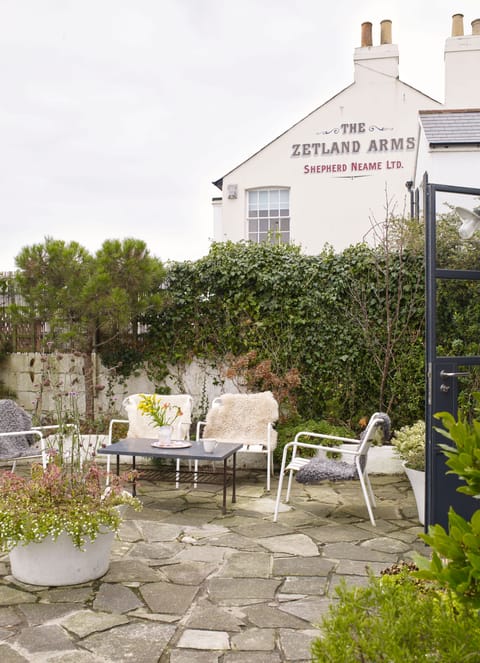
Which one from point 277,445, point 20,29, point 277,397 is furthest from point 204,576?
point 20,29

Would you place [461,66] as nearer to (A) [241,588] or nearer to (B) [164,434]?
(B) [164,434]

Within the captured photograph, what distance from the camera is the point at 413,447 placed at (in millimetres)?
5492

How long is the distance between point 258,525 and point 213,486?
145 cm

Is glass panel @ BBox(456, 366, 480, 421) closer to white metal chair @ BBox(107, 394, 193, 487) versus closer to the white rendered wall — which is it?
white metal chair @ BBox(107, 394, 193, 487)

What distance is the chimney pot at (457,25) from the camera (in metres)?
13.1

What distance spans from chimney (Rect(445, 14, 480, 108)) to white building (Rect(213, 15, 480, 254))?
1.78 ft

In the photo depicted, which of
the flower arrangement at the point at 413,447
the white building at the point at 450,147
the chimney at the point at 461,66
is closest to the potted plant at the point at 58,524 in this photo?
the flower arrangement at the point at 413,447

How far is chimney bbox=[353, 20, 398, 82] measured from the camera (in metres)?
14.0

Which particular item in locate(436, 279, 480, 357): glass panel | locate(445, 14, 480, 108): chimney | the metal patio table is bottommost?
the metal patio table

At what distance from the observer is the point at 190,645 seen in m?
3.08

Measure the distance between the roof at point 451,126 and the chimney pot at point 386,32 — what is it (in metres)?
A: 4.34

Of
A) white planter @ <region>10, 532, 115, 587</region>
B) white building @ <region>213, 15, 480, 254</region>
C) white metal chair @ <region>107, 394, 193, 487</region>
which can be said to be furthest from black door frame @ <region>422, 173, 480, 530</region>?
white building @ <region>213, 15, 480, 254</region>

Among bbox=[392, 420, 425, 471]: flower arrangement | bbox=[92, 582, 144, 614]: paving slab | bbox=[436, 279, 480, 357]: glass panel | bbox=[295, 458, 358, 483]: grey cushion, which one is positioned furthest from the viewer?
bbox=[392, 420, 425, 471]: flower arrangement

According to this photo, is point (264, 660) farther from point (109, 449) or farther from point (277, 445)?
point (277, 445)
